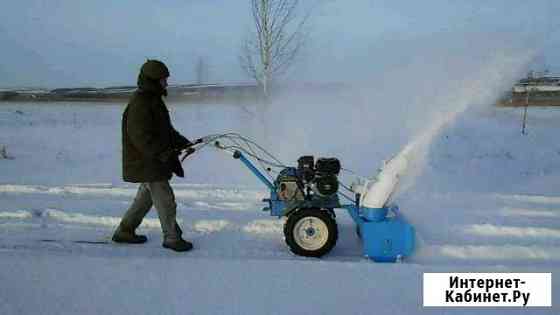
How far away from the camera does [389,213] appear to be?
4.43 metres

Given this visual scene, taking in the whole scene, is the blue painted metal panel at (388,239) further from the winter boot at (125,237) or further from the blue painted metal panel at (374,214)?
the winter boot at (125,237)

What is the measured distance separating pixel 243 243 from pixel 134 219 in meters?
1.23

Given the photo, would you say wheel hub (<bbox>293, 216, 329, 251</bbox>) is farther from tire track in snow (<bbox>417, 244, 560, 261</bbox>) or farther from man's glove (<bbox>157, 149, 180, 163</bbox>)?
man's glove (<bbox>157, 149, 180, 163</bbox>)

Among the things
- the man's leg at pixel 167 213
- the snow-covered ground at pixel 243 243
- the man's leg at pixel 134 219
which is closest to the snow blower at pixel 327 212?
the snow-covered ground at pixel 243 243

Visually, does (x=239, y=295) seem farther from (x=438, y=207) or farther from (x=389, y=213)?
(x=438, y=207)

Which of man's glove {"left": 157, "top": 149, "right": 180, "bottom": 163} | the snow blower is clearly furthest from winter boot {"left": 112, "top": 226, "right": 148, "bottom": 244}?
the snow blower

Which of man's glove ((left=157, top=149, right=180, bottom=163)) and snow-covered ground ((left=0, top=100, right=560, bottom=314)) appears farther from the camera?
man's glove ((left=157, top=149, right=180, bottom=163))

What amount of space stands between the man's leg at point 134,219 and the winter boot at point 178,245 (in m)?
0.40

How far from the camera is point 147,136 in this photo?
13.7ft

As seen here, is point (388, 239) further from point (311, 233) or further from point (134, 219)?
point (134, 219)

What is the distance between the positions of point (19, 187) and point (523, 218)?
7766 mm

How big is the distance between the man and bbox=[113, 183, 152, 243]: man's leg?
1 centimetres

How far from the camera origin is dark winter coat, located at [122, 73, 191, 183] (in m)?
4.18

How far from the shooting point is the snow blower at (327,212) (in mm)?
4195
